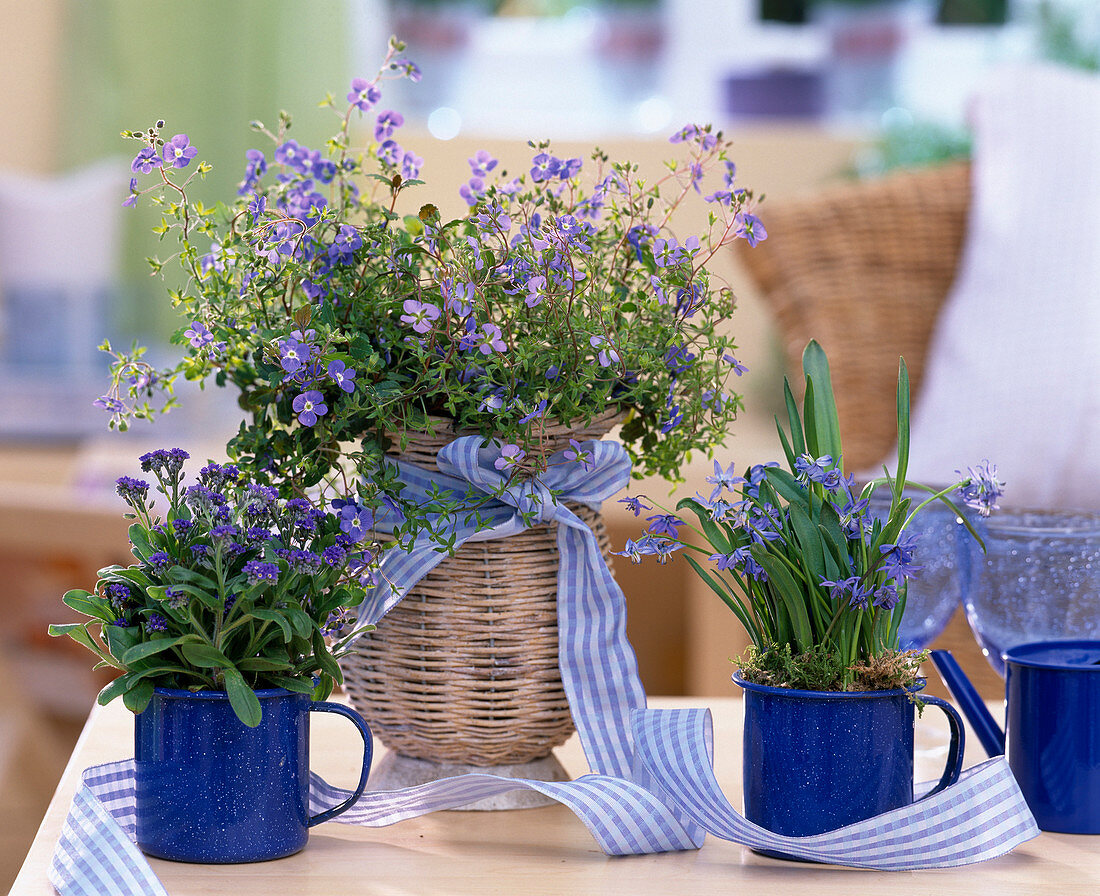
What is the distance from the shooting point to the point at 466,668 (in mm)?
699

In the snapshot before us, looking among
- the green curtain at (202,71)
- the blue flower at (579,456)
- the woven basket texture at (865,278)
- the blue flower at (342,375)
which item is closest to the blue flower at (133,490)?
the blue flower at (342,375)

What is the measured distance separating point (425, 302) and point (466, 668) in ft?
0.65

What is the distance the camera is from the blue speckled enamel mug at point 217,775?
1.96 ft

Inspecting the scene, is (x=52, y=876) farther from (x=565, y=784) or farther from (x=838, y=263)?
(x=838, y=263)

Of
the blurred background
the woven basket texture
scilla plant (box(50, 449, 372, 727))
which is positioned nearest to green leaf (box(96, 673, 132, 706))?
→ scilla plant (box(50, 449, 372, 727))

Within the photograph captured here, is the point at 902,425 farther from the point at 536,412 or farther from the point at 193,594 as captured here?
the point at 193,594

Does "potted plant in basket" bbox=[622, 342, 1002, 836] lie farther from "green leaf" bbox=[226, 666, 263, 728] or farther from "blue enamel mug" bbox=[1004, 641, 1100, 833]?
"green leaf" bbox=[226, 666, 263, 728]

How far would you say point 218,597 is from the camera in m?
0.58

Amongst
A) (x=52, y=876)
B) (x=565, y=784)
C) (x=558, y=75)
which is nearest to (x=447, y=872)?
(x=565, y=784)

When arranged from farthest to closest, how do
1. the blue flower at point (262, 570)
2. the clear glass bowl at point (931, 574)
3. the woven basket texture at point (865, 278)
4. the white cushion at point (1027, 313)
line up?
1. the woven basket texture at point (865, 278)
2. the white cushion at point (1027, 313)
3. the clear glass bowl at point (931, 574)
4. the blue flower at point (262, 570)

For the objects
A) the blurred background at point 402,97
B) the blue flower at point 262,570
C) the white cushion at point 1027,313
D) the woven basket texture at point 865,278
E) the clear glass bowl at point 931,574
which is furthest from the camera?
the blurred background at point 402,97

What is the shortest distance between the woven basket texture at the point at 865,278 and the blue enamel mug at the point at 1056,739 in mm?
857

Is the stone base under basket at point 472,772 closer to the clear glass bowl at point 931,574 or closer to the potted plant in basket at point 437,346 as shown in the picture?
the potted plant in basket at point 437,346

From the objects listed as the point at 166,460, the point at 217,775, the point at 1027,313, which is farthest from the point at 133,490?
the point at 1027,313
